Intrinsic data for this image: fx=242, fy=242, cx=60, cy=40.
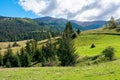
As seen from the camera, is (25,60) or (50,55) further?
(50,55)

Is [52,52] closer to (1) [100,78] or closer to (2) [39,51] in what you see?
(2) [39,51]

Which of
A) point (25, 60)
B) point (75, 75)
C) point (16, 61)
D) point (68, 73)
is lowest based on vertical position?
point (16, 61)

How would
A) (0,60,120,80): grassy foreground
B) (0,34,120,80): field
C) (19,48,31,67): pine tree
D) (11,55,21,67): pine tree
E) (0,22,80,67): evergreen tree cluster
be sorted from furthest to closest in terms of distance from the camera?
(11,55,21,67): pine tree
(19,48,31,67): pine tree
(0,22,80,67): evergreen tree cluster
(0,34,120,80): field
(0,60,120,80): grassy foreground

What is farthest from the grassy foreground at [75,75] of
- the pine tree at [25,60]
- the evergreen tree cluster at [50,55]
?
the pine tree at [25,60]

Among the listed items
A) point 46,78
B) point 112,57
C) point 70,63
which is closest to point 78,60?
point 70,63

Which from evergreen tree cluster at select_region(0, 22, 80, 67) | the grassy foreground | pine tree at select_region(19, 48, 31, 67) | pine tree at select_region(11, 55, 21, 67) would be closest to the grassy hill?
the grassy foreground

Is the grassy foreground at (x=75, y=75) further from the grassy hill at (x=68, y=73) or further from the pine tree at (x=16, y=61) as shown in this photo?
the pine tree at (x=16, y=61)

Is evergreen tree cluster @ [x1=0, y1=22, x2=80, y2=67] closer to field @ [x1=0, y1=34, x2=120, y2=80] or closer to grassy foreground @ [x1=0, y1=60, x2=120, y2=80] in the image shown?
field @ [x1=0, y1=34, x2=120, y2=80]

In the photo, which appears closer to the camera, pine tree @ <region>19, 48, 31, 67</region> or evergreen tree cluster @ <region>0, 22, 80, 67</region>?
evergreen tree cluster @ <region>0, 22, 80, 67</region>

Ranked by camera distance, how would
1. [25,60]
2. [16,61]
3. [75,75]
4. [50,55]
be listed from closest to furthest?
1. [75,75]
2. [25,60]
3. [16,61]
4. [50,55]

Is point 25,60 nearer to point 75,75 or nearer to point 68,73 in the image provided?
point 68,73

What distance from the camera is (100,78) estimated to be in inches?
1126

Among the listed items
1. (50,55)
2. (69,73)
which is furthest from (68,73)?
(50,55)

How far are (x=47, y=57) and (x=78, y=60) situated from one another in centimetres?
3572
